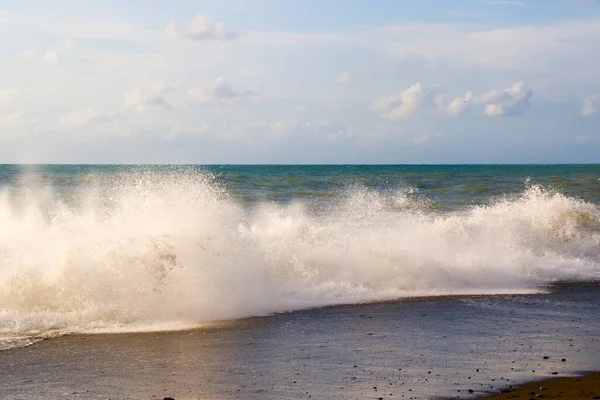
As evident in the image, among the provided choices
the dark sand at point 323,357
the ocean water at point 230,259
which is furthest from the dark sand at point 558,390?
the ocean water at point 230,259

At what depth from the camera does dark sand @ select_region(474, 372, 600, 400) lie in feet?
22.9

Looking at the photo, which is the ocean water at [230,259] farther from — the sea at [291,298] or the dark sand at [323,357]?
the dark sand at [323,357]

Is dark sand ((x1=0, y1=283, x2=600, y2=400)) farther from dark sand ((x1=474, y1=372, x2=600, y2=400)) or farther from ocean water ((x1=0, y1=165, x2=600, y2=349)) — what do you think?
ocean water ((x1=0, y1=165, x2=600, y2=349))

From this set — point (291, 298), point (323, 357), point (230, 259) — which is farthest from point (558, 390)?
Answer: point (230, 259)

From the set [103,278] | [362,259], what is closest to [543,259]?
[362,259]

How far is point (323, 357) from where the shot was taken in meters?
8.51

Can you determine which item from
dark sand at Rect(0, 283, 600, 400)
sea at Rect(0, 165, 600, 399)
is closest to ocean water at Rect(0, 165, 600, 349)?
sea at Rect(0, 165, 600, 399)

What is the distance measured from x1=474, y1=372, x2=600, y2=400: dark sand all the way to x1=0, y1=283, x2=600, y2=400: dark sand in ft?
0.60

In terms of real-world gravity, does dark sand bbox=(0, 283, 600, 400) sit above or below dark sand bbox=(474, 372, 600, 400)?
below

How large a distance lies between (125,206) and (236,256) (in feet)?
9.08

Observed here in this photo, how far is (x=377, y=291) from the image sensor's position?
525 inches

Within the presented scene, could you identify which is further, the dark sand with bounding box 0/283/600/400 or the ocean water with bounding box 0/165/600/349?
the ocean water with bounding box 0/165/600/349

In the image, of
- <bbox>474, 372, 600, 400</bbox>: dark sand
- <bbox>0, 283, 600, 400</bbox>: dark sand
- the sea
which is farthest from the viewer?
the sea

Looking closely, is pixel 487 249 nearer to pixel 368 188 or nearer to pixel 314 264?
pixel 314 264
